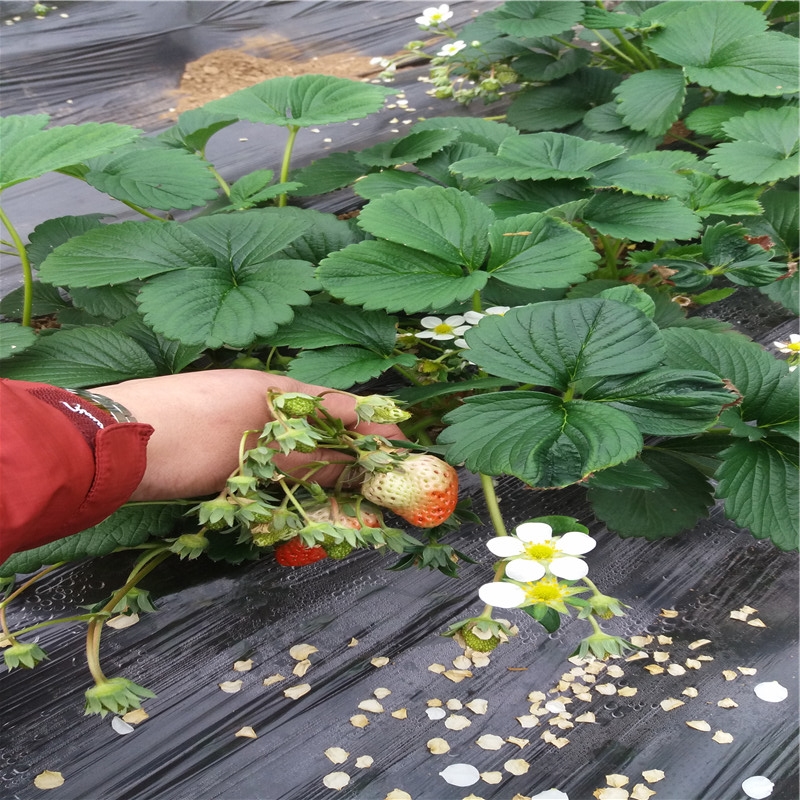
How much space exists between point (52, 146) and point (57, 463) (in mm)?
559

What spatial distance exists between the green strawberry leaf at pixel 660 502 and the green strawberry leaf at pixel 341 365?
11.0 inches

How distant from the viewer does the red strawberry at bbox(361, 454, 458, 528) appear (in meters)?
0.78

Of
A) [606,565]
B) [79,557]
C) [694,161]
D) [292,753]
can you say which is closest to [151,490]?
[79,557]

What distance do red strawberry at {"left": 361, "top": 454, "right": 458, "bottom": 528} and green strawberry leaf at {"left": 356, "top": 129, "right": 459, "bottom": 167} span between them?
644 millimetres

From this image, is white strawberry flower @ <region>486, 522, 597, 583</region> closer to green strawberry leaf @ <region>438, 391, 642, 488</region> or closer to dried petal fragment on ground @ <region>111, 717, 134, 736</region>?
green strawberry leaf @ <region>438, 391, 642, 488</region>

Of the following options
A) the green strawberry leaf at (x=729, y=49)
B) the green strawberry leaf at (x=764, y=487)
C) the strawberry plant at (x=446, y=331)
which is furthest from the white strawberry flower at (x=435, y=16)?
the green strawberry leaf at (x=764, y=487)

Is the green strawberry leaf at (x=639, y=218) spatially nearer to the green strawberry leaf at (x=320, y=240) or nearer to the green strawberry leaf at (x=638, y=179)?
the green strawberry leaf at (x=638, y=179)

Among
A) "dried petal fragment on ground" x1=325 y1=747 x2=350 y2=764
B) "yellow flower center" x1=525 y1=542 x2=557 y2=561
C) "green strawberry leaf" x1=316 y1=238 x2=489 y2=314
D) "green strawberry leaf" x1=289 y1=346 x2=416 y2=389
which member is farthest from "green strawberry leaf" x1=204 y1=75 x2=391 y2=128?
"dried petal fragment on ground" x1=325 y1=747 x2=350 y2=764

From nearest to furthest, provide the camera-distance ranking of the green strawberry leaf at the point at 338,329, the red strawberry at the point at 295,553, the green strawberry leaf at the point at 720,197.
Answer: the red strawberry at the point at 295,553 < the green strawberry leaf at the point at 338,329 < the green strawberry leaf at the point at 720,197

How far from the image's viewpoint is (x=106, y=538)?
83cm

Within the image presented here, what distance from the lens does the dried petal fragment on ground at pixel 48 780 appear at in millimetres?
Result: 701

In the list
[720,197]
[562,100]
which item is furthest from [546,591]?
[562,100]

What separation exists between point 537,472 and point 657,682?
27cm

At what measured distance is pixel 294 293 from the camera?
3.13 ft
